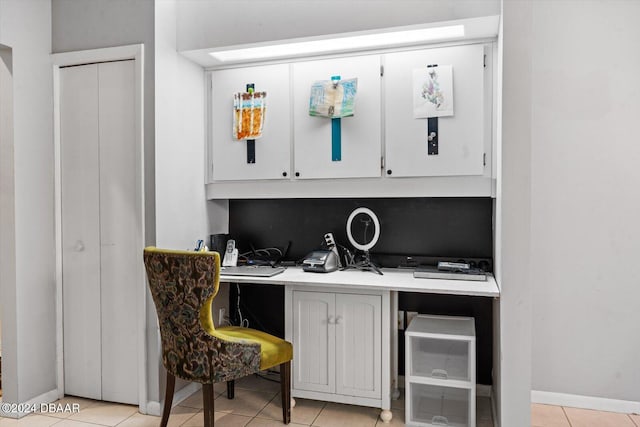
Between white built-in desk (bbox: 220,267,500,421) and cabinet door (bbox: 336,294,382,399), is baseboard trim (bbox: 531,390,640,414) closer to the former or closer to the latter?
white built-in desk (bbox: 220,267,500,421)

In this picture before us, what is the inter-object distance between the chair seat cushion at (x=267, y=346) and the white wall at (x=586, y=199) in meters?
1.53

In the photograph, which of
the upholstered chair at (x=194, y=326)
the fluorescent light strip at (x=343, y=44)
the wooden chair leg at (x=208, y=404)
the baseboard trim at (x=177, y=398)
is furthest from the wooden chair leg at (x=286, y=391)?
the fluorescent light strip at (x=343, y=44)

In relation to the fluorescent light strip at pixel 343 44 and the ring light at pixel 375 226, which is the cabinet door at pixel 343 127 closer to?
the fluorescent light strip at pixel 343 44

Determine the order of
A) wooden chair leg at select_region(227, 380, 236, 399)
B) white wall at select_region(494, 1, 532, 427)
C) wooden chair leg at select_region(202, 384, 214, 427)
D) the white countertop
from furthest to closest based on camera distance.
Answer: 1. wooden chair leg at select_region(227, 380, 236, 399)
2. the white countertop
3. wooden chair leg at select_region(202, 384, 214, 427)
4. white wall at select_region(494, 1, 532, 427)

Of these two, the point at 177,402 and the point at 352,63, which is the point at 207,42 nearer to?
the point at 352,63

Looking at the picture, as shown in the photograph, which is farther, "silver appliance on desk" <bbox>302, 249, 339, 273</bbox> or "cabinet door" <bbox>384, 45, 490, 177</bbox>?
"silver appliance on desk" <bbox>302, 249, 339, 273</bbox>

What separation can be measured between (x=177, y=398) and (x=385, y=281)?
1.46 metres

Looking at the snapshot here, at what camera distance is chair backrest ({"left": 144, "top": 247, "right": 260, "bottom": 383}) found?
225cm

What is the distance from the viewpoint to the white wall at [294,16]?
2.51 m

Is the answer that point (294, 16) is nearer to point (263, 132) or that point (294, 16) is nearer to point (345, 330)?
point (263, 132)

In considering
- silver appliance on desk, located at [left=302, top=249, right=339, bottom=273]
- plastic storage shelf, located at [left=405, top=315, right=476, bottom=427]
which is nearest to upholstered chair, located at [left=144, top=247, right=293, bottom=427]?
silver appliance on desk, located at [left=302, top=249, right=339, bottom=273]

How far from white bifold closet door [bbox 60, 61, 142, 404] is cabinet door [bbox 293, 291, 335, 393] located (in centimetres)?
96

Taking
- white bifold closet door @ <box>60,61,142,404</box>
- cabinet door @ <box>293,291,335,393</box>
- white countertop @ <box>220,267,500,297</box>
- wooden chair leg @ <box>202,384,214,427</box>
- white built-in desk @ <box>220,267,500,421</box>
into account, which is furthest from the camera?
white bifold closet door @ <box>60,61,142,404</box>

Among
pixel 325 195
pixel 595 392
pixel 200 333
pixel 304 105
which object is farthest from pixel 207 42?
pixel 595 392
